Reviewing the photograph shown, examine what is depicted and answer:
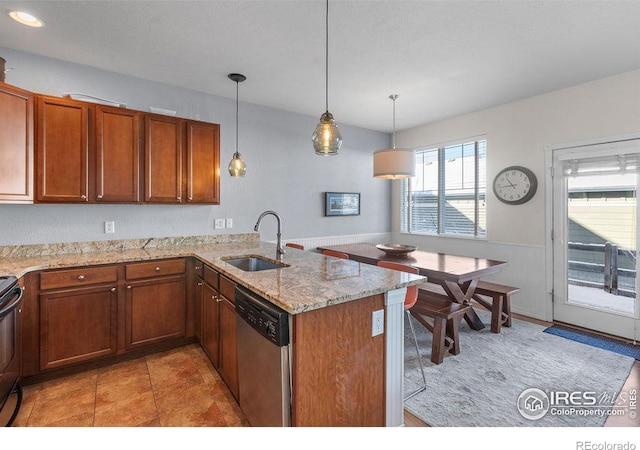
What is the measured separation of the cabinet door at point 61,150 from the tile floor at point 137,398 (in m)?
1.51

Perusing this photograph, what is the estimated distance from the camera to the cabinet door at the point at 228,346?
6.79 feet

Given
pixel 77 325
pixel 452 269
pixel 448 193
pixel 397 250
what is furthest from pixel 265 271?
pixel 448 193

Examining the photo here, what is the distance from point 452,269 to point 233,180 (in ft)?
8.88

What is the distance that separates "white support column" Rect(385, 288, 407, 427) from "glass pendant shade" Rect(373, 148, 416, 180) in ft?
6.96

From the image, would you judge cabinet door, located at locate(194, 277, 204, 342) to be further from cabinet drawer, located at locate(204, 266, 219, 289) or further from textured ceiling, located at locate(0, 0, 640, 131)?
textured ceiling, located at locate(0, 0, 640, 131)

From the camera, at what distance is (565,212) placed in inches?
143

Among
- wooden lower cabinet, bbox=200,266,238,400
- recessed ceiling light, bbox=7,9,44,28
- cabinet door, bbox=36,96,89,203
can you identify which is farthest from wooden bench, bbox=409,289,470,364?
recessed ceiling light, bbox=7,9,44,28

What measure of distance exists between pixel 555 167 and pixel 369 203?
2601 millimetres

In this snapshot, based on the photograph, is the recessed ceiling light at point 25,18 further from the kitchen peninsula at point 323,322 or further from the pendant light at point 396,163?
the pendant light at point 396,163

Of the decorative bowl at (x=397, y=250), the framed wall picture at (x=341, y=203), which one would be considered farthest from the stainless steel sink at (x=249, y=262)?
the framed wall picture at (x=341, y=203)

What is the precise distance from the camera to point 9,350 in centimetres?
201
